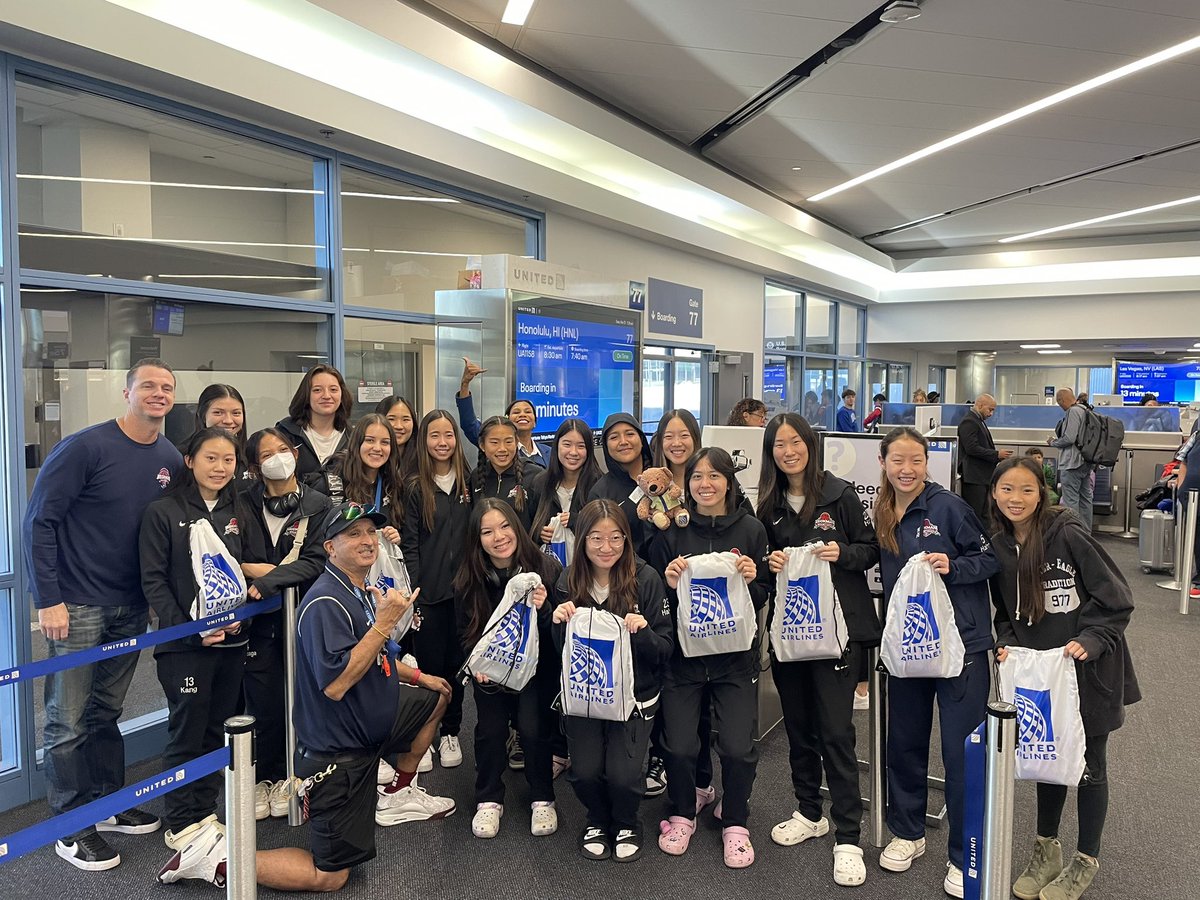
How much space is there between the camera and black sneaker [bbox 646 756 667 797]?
359cm

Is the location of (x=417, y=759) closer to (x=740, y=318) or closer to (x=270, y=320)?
(x=270, y=320)

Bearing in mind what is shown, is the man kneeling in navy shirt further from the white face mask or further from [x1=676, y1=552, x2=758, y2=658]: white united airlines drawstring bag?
[x1=676, y1=552, x2=758, y2=658]: white united airlines drawstring bag

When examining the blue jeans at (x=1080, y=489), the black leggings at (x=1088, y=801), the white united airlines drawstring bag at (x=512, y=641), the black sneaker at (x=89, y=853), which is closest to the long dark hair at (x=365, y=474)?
the white united airlines drawstring bag at (x=512, y=641)

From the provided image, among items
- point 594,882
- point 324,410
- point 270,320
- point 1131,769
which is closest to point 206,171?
point 270,320

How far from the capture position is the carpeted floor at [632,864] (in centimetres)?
289

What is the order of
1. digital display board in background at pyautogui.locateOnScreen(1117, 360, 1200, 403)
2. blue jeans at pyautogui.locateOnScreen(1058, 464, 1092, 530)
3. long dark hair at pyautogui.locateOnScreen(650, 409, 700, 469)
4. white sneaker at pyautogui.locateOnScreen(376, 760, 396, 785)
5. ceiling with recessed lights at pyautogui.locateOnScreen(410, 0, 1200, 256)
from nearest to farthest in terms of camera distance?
white sneaker at pyautogui.locateOnScreen(376, 760, 396, 785)
long dark hair at pyautogui.locateOnScreen(650, 409, 700, 469)
ceiling with recessed lights at pyautogui.locateOnScreen(410, 0, 1200, 256)
blue jeans at pyautogui.locateOnScreen(1058, 464, 1092, 530)
digital display board in background at pyautogui.locateOnScreen(1117, 360, 1200, 403)

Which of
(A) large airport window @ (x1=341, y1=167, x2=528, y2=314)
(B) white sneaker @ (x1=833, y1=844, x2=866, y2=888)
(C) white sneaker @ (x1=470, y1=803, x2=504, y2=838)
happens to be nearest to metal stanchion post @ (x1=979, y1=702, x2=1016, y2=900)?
(B) white sneaker @ (x1=833, y1=844, x2=866, y2=888)

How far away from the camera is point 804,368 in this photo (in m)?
13.0

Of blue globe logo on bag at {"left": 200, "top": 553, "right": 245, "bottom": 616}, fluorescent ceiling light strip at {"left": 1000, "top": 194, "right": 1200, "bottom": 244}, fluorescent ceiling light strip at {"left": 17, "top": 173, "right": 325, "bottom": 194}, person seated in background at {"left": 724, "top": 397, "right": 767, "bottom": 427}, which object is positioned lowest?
blue globe logo on bag at {"left": 200, "top": 553, "right": 245, "bottom": 616}

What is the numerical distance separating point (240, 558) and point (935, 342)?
1477cm

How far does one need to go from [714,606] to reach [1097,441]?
8.60 metres

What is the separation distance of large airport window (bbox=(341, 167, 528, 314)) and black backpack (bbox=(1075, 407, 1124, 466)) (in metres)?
7.34

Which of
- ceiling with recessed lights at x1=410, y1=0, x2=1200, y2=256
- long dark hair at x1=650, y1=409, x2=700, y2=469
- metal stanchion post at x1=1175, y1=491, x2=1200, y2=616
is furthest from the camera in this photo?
metal stanchion post at x1=1175, y1=491, x2=1200, y2=616

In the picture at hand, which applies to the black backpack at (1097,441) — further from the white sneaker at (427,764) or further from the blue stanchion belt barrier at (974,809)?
the white sneaker at (427,764)
